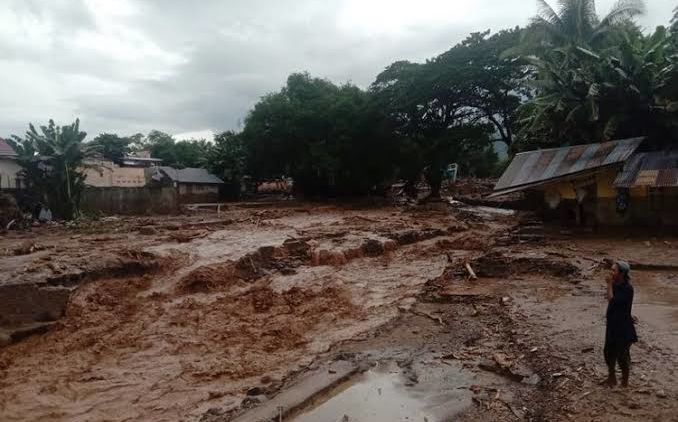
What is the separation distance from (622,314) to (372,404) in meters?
3.12

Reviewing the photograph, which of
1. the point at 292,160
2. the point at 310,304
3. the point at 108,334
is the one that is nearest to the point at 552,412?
the point at 310,304

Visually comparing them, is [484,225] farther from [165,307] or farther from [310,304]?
[165,307]

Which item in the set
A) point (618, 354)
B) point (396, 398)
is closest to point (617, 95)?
point (618, 354)

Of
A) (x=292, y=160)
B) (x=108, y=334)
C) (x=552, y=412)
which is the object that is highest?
(x=292, y=160)

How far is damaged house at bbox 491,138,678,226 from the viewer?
14.5m

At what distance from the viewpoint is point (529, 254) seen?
13469 mm

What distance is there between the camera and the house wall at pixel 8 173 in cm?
2560

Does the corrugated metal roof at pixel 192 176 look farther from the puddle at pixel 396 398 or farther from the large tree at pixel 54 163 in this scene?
the puddle at pixel 396 398

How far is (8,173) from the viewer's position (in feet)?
85.1

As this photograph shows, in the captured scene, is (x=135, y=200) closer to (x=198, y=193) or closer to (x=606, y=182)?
(x=198, y=193)

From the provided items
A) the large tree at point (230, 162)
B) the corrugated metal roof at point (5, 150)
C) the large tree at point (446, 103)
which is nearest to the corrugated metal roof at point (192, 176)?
the large tree at point (230, 162)

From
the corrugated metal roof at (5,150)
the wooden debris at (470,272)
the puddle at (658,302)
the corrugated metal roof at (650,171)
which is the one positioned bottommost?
the wooden debris at (470,272)

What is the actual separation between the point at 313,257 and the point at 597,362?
33.7 ft

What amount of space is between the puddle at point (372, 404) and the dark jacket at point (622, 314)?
2291 mm
